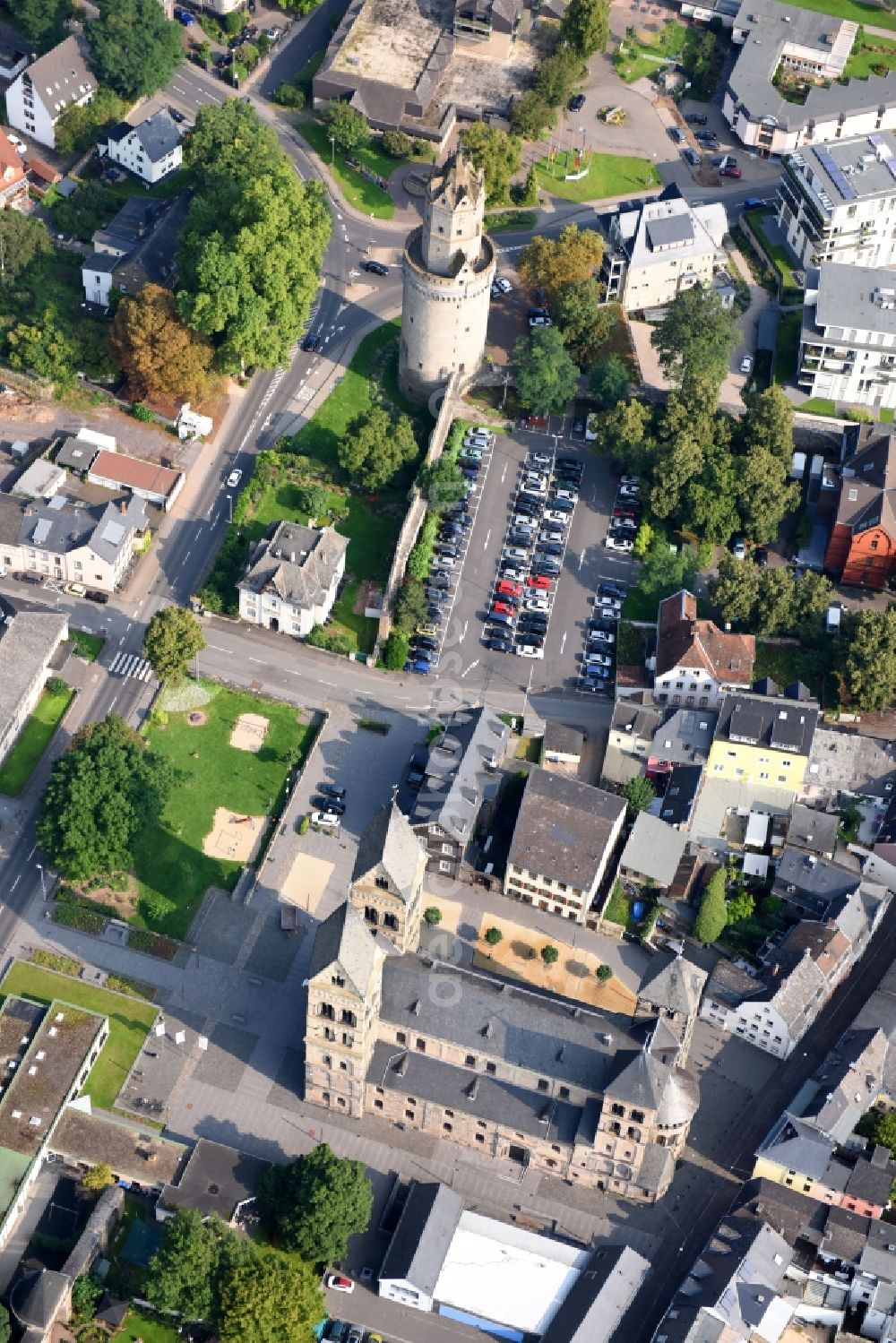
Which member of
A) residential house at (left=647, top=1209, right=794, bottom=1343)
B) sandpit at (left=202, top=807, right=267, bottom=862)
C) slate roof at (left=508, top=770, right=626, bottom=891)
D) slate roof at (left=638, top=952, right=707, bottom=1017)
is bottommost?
sandpit at (left=202, top=807, right=267, bottom=862)

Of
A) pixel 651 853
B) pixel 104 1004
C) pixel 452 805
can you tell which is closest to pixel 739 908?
pixel 651 853

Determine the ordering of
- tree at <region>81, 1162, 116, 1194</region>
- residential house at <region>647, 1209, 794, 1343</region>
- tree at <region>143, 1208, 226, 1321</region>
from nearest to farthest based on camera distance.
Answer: tree at <region>143, 1208, 226, 1321</region>
residential house at <region>647, 1209, 794, 1343</region>
tree at <region>81, 1162, 116, 1194</region>

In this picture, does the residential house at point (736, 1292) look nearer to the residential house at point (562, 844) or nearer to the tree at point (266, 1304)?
the tree at point (266, 1304)

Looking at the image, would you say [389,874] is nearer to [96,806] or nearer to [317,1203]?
[317,1203]

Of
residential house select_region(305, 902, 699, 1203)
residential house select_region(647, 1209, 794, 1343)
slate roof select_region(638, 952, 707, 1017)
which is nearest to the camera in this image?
residential house select_region(647, 1209, 794, 1343)

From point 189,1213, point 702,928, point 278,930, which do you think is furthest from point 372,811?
point 189,1213

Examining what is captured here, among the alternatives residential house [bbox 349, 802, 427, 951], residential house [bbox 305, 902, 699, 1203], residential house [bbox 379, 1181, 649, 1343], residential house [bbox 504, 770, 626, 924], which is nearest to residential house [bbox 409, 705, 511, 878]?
residential house [bbox 504, 770, 626, 924]

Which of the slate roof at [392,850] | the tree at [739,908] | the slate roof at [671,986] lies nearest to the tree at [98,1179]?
the slate roof at [392,850]

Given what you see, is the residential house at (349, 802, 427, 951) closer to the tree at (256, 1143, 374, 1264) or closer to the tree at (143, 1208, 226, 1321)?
the tree at (256, 1143, 374, 1264)

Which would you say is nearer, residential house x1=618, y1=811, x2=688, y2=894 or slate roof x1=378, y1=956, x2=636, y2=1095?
slate roof x1=378, y1=956, x2=636, y2=1095
